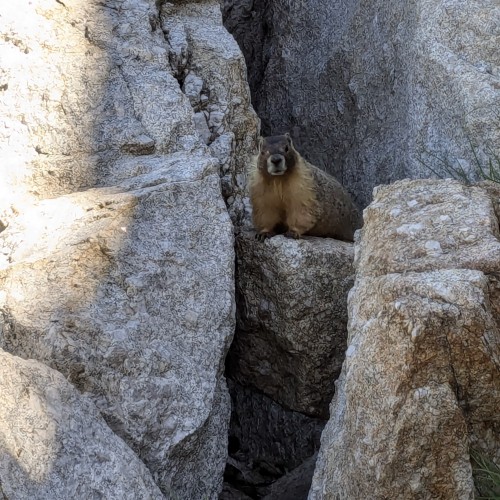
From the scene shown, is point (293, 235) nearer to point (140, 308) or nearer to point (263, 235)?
point (263, 235)

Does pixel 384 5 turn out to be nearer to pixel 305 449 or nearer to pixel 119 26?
pixel 119 26

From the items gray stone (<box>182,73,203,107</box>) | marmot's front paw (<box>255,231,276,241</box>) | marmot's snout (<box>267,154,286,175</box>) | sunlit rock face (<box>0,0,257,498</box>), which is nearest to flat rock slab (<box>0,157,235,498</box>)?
sunlit rock face (<box>0,0,257,498</box>)

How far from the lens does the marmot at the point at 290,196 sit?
7.40 meters

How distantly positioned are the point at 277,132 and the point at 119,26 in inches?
81.3

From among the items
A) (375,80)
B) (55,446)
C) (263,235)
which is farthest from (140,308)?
(375,80)

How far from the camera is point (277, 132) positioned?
9.32 m

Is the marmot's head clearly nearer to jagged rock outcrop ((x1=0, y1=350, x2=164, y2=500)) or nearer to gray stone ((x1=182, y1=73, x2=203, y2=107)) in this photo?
gray stone ((x1=182, y1=73, x2=203, y2=107))

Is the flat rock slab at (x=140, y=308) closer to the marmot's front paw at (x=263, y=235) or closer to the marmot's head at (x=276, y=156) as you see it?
the marmot's front paw at (x=263, y=235)

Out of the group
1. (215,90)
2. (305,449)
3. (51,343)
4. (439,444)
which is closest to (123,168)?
(215,90)

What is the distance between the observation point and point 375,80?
Answer: 818 centimetres

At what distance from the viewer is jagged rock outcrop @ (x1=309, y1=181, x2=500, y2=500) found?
4.78 m

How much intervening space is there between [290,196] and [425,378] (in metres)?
2.99

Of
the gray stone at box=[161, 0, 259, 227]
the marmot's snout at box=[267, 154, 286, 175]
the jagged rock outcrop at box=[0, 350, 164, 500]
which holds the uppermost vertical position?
the gray stone at box=[161, 0, 259, 227]

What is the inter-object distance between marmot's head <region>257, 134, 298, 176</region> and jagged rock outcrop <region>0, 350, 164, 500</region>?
2.84m
